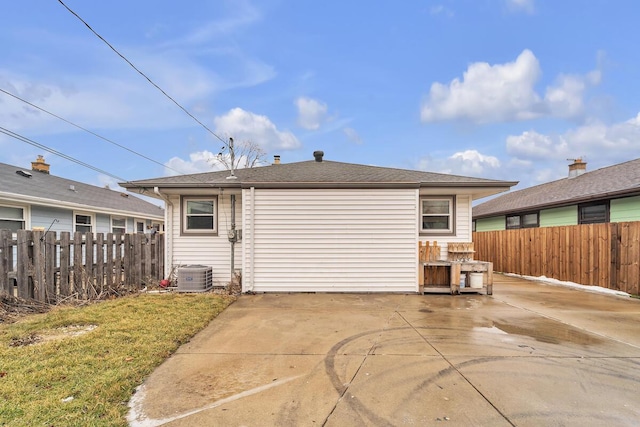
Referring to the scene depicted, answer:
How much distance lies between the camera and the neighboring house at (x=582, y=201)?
9.14 m

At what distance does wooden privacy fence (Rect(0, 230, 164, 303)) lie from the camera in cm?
556

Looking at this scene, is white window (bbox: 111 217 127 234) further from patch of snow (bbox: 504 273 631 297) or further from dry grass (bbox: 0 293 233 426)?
patch of snow (bbox: 504 273 631 297)

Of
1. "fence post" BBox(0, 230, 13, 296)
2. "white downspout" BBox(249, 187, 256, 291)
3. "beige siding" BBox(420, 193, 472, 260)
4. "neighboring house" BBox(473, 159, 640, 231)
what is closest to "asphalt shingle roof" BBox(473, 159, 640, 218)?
"neighboring house" BBox(473, 159, 640, 231)

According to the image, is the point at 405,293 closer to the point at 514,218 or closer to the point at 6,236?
the point at 6,236

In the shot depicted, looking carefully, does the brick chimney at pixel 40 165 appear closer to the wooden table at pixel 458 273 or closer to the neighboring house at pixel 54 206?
the neighboring house at pixel 54 206

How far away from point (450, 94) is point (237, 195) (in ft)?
42.7

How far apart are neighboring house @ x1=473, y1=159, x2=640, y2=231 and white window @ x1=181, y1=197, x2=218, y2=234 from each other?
460 inches

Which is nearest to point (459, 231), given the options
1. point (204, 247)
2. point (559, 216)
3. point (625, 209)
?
point (625, 209)

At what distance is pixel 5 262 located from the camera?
541cm

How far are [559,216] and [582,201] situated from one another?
146 cm

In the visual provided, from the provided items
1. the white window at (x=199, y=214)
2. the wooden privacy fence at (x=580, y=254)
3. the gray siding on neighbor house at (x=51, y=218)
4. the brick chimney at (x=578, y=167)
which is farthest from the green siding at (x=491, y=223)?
the gray siding on neighbor house at (x=51, y=218)

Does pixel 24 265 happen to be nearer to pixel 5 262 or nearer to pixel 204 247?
pixel 5 262

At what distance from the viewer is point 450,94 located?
52.5ft

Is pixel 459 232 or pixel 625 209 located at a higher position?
pixel 625 209
